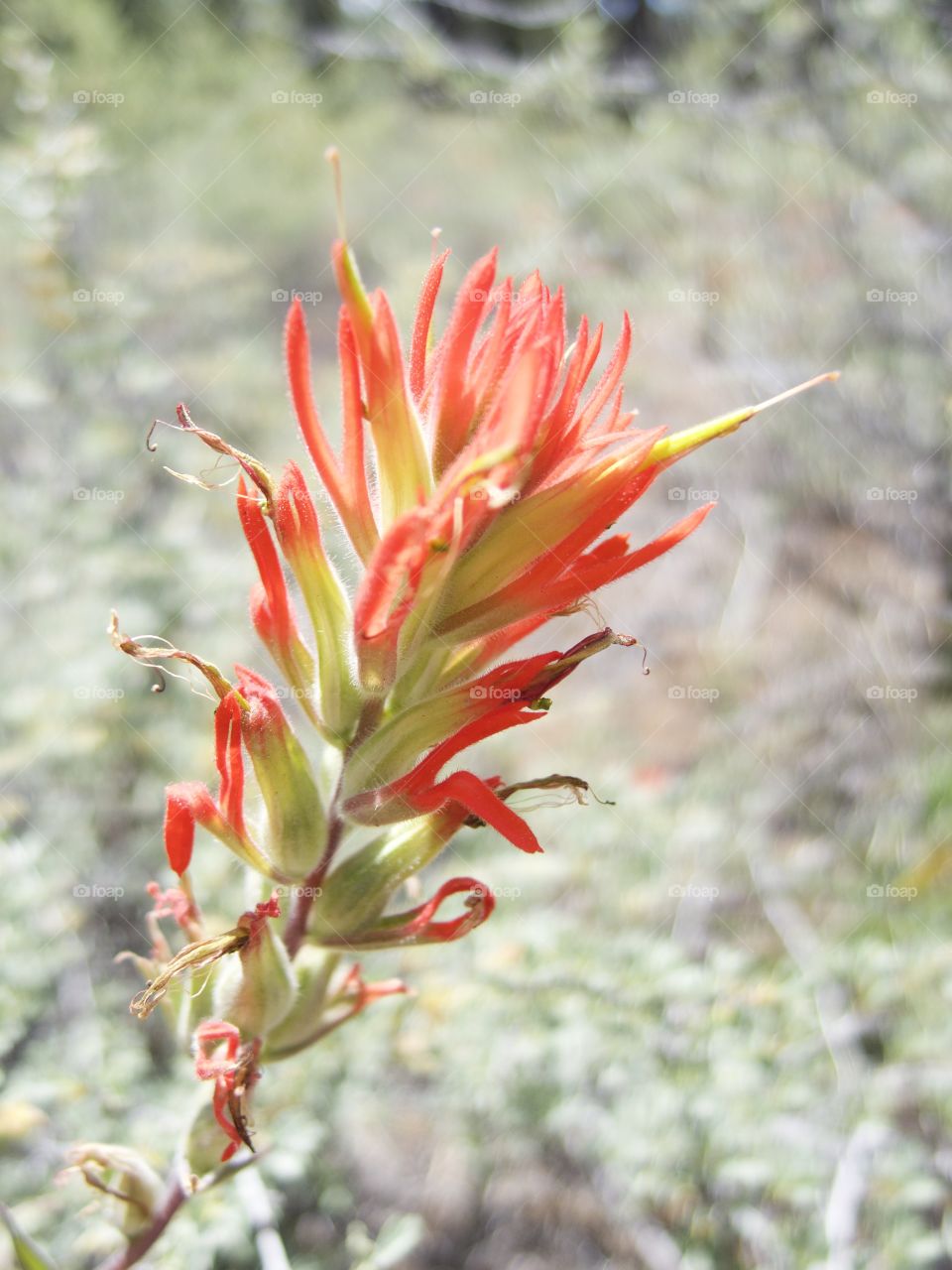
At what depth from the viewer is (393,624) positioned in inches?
32.9

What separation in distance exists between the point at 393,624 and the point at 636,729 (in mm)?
2751

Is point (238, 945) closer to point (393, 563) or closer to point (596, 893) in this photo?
point (393, 563)

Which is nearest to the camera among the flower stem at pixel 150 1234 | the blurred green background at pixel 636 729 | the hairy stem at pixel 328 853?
the hairy stem at pixel 328 853

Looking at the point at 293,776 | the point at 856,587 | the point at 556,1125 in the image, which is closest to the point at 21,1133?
the point at 556,1125

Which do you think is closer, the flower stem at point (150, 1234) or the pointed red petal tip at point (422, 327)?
the pointed red petal tip at point (422, 327)

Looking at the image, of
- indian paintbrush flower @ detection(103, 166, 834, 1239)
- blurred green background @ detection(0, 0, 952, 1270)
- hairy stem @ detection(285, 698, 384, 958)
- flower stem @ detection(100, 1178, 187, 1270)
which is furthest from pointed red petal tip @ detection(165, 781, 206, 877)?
blurred green background @ detection(0, 0, 952, 1270)

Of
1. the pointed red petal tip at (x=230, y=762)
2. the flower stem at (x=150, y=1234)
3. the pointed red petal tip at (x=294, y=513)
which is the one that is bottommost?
the flower stem at (x=150, y=1234)

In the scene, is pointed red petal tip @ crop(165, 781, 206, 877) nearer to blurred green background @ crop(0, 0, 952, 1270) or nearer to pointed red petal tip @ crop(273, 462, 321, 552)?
pointed red petal tip @ crop(273, 462, 321, 552)

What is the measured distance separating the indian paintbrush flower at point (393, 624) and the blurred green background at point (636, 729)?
541 mm

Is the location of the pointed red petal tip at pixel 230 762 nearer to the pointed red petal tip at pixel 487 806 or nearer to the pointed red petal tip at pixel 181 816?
the pointed red petal tip at pixel 181 816

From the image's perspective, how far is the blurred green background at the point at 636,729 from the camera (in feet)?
5.54

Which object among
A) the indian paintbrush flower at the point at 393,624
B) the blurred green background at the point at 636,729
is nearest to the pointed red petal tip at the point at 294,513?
the indian paintbrush flower at the point at 393,624

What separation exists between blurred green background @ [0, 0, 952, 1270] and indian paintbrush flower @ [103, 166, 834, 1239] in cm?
54

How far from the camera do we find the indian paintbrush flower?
31.6 inches
